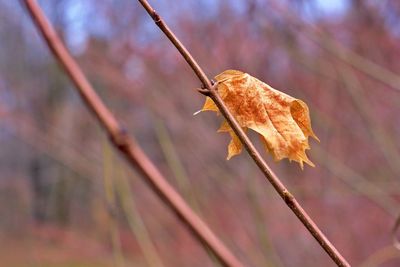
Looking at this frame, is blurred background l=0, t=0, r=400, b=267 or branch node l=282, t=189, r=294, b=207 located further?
blurred background l=0, t=0, r=400, b=267

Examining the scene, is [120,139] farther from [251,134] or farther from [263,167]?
[251,134]

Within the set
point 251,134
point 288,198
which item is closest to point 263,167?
point 288,198

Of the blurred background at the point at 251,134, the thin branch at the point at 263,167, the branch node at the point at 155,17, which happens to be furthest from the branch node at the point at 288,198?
the blurred background at the point at 251,134

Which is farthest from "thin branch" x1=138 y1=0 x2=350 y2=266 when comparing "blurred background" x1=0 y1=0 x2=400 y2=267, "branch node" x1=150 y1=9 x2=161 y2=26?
"blurred background" x1=0 y1=0 x2=400 y2=267

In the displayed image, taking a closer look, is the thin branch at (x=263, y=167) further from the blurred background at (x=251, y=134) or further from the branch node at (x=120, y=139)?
the blurred background at (x=251, y=134)

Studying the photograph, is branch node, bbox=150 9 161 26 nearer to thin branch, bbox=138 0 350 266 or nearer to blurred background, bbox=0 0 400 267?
thin branch, bbox=138 0 350 266

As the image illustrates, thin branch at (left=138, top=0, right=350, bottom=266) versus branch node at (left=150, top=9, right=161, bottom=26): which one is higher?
branch node at (left=150, top=9, right=161, bottom=26)

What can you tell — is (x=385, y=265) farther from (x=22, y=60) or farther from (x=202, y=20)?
(x=22, y=60)
